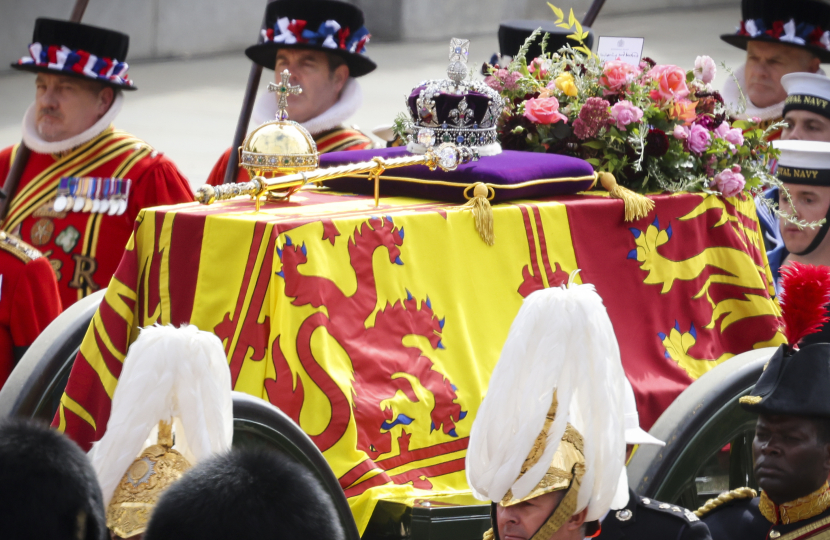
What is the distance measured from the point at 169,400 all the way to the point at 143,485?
162 millimetres

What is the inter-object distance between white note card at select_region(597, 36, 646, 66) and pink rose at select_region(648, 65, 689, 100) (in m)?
0.22

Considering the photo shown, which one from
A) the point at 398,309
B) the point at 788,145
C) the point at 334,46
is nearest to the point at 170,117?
the point at 334,46

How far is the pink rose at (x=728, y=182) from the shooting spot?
3916 millimetres

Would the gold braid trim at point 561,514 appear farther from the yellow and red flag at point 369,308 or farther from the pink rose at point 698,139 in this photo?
the pink rose at point 698,139

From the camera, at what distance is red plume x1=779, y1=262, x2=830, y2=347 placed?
246cm

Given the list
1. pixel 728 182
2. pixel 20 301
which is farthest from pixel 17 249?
pixel 728 182

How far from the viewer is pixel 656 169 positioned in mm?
3834

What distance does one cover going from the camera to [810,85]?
471cm

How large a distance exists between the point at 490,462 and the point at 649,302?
5.54 feet

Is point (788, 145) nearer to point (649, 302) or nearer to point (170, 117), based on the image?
point (649, 302)

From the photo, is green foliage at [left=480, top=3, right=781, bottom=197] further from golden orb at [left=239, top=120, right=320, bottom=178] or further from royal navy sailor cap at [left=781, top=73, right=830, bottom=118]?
golden orb at [left=239, top=120, right=320, bottom=178]

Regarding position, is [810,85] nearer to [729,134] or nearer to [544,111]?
[729,134]

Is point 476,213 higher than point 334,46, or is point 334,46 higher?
point 334,46

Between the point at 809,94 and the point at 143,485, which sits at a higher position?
the point at 809,94
